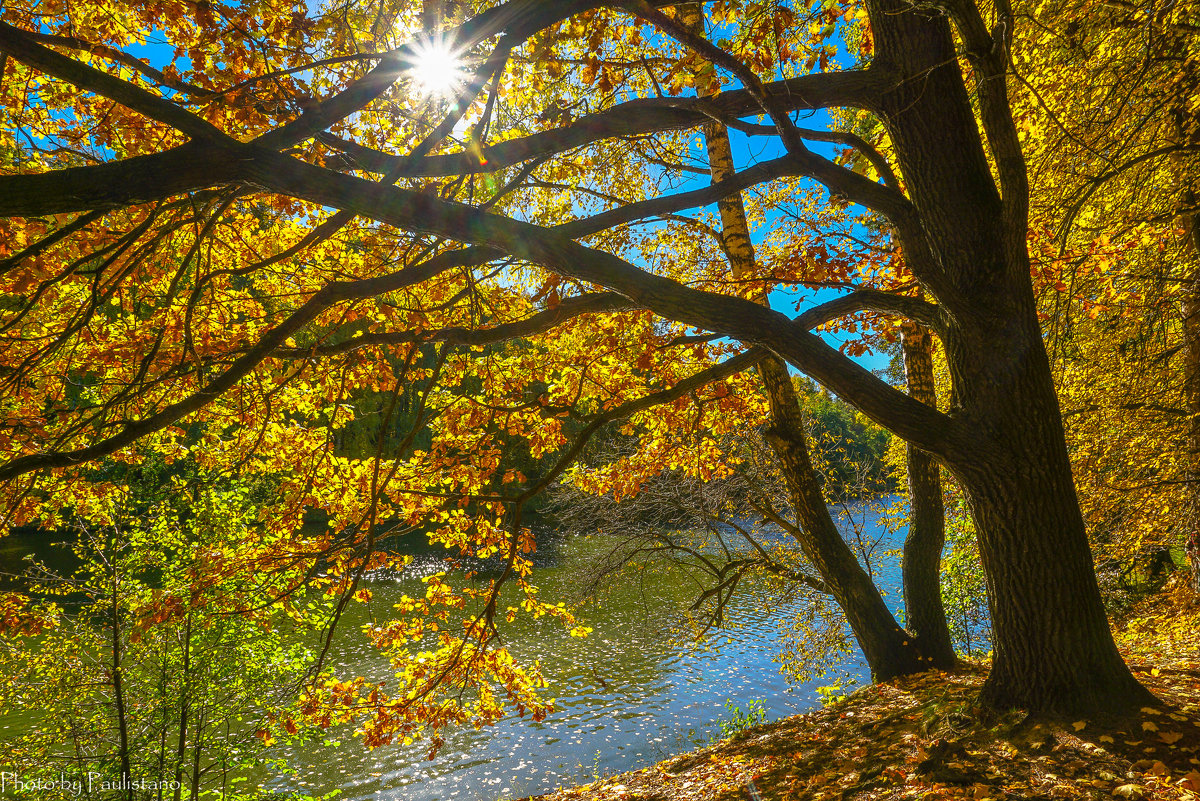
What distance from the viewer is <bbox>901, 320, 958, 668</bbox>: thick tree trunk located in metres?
5.96

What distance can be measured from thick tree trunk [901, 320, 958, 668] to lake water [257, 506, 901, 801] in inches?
139

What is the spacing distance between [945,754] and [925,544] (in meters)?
3.18

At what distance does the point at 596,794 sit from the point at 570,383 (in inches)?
151

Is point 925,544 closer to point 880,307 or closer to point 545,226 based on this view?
point 880,307

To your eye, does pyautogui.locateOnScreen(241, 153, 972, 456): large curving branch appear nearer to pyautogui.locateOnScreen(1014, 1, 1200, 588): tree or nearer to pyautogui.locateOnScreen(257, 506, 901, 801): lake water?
pyautogui.locateOnScreen(1014, 1, 1200, 588): tree

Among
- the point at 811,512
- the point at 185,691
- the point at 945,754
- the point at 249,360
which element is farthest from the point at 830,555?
the point at 185,691

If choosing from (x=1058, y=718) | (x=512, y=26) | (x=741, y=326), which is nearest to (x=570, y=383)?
(x=741, y=326)

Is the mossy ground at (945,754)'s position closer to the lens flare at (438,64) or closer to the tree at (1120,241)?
the tree at (1120,241)

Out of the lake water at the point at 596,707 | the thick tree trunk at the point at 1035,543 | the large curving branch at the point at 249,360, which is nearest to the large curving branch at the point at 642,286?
the thick tree trunk at the point at 1035,543

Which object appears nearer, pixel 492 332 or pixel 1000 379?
pixel 1000 379

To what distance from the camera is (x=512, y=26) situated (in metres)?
2.77

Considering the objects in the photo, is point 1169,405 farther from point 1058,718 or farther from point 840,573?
point 1058,718

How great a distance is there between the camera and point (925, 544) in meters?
6.01

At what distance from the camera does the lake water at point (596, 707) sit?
28.5 ft
